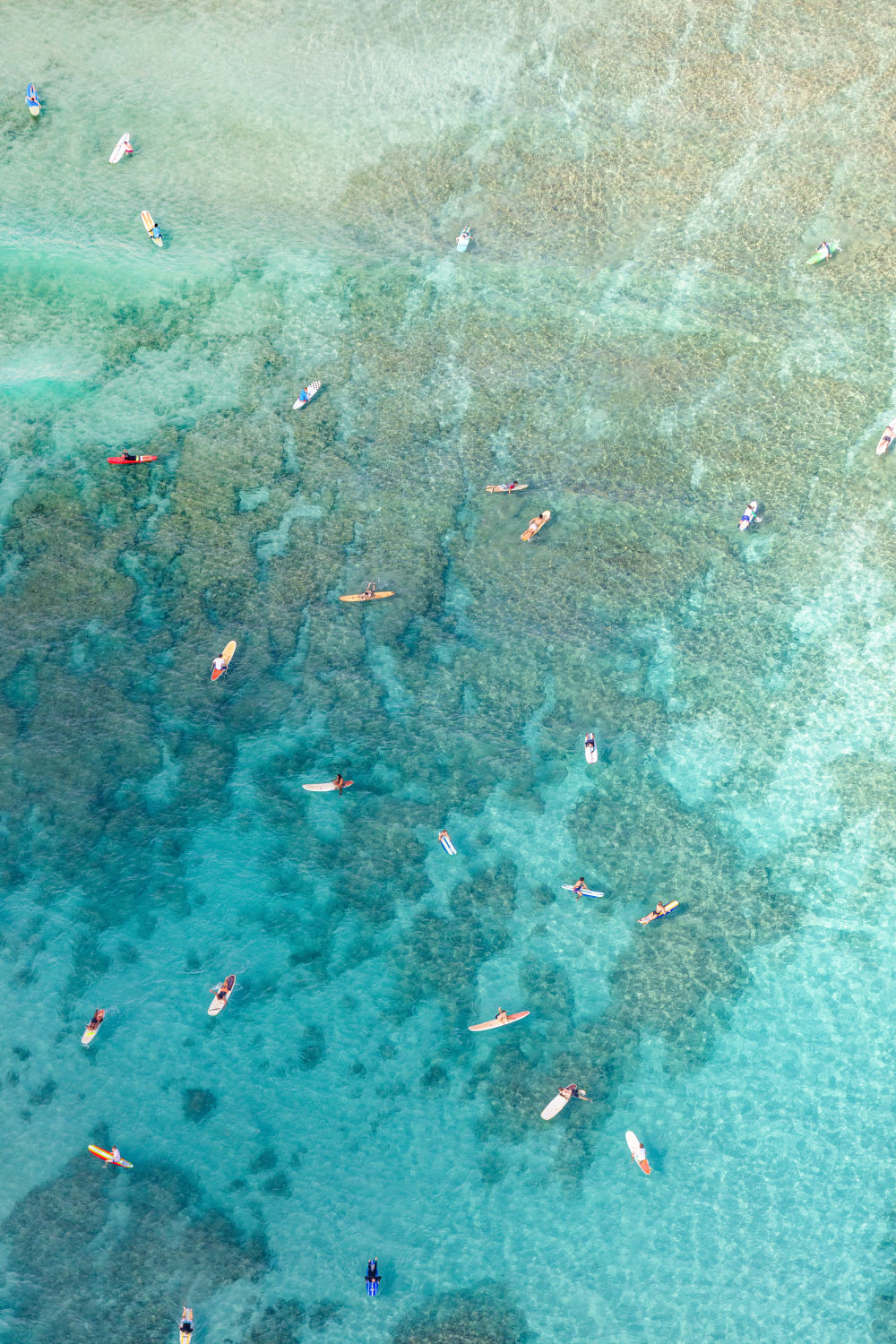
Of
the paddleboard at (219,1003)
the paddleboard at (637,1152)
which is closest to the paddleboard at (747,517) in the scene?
the paddleboard at (637,1152)

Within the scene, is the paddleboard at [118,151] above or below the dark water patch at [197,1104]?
above

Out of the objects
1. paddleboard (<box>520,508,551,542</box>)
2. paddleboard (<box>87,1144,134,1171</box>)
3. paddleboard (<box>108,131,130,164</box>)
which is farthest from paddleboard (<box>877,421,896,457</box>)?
paddleboard (<box>87,1144,134,1171</box>)

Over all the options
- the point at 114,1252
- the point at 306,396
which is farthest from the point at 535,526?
the point at 114,1252

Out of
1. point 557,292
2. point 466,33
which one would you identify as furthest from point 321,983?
point 466,33

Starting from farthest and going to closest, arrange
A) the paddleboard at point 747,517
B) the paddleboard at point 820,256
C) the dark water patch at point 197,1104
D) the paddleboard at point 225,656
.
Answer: the paddleboard at point 820,256
the paddleboard at point 747,517
the paddleboard at point 225,656
the dark water patch at point 197,1104

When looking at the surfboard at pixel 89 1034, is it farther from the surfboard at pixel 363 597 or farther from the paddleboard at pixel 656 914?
the paddleboard at pixel 656 914
